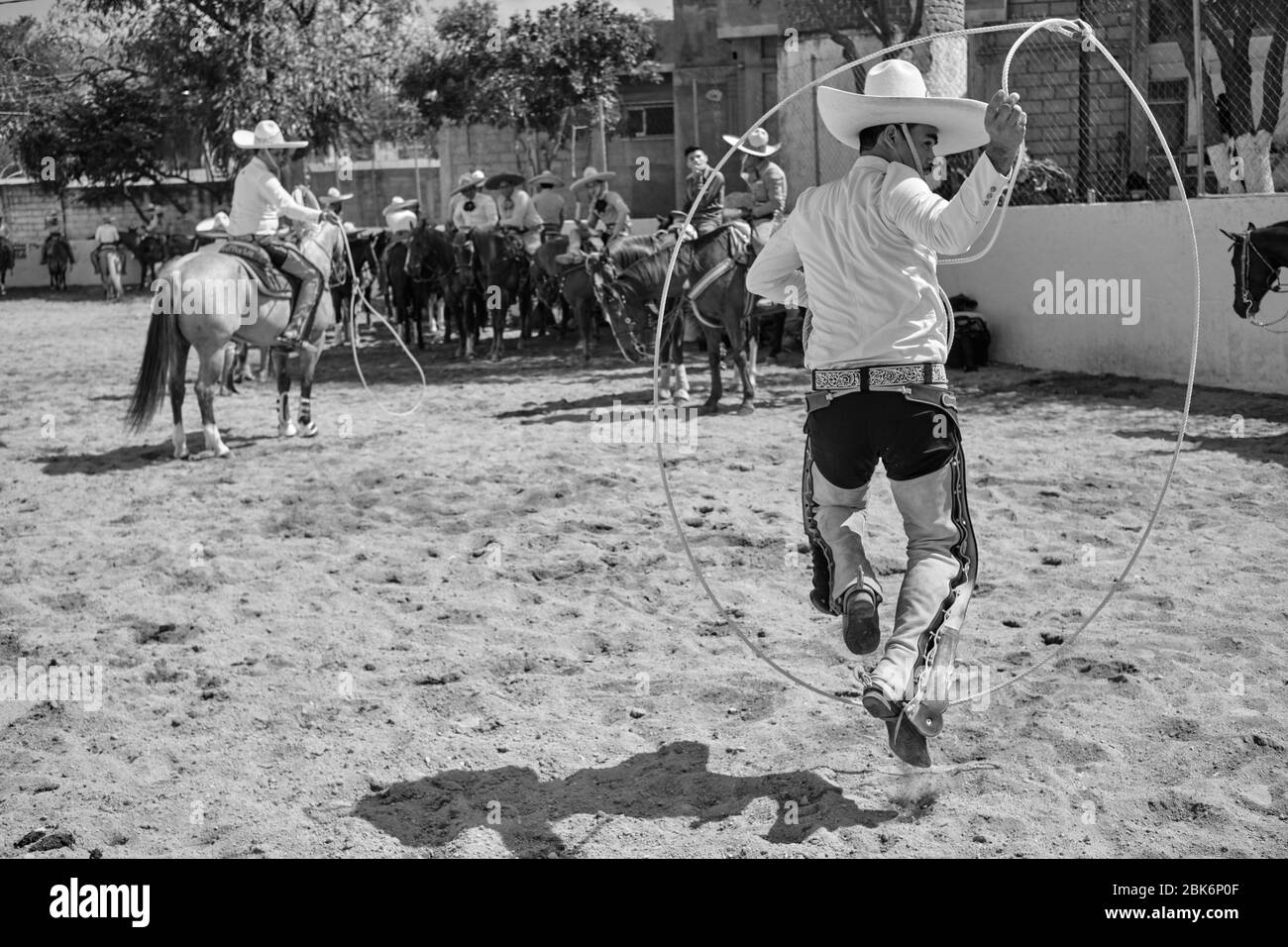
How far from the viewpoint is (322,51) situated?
1144 inches

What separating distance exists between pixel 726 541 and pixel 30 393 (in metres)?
10.4

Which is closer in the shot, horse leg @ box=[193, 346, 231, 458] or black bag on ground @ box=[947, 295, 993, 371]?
horse leg @ box=[193, 346, 231, 458]

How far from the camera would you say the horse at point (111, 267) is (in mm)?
31391

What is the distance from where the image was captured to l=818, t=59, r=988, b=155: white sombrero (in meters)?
4.15

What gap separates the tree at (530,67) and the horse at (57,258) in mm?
11669

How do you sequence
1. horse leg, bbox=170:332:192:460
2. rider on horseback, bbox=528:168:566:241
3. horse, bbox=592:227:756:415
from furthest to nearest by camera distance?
rider on horseback, bbox=528:168:566:241
horse, bbox=592:227:756:415
horse leg, bbox=170:332:192:460

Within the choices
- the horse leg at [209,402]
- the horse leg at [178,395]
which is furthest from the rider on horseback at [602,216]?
the horse leg at [178,395]

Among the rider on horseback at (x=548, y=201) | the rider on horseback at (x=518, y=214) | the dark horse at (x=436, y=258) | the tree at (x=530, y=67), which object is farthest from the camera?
the tree at (x=530, y=67)

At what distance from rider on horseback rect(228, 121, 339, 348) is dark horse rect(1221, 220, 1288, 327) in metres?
7.66

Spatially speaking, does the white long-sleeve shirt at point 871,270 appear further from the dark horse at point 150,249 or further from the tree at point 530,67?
the dark horse at point 150,249

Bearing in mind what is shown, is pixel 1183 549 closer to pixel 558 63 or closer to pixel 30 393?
pixel 30 393

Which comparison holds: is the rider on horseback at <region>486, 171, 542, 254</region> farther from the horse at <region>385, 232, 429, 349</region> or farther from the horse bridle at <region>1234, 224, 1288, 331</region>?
the horse bridle at <region>1234, 224, 1288, 331</region>

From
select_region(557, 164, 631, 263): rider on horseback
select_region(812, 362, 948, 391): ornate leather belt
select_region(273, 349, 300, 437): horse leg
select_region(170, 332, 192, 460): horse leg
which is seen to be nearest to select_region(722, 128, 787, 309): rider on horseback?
select_region(557, 164, 631, 263): rider on horseback
